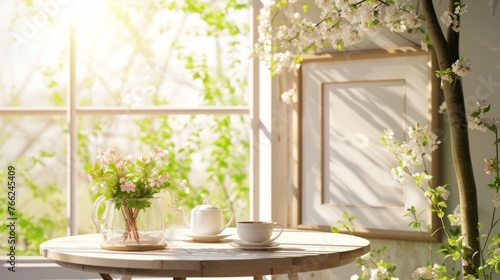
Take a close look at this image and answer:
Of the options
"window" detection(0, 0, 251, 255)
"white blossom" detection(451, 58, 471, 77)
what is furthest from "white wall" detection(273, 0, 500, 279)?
"window" detection(0, 0, 251, 255)

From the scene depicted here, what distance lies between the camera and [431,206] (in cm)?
338

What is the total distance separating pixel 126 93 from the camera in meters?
7.36

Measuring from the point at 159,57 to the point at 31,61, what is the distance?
3.84 ft

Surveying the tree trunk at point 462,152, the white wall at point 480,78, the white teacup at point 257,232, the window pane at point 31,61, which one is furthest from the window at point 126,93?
the white teacup at point 257,232

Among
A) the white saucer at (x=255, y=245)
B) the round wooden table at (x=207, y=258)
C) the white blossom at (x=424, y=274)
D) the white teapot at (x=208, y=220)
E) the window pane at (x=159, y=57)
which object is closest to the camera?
the round wooden table at (x=207, y=258)

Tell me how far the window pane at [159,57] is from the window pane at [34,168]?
19.1 inches

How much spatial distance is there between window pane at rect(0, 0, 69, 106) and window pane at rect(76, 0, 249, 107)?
0.21m

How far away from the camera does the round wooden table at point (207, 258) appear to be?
7.64 ft

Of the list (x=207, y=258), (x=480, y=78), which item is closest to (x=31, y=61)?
(x=480, y=78)

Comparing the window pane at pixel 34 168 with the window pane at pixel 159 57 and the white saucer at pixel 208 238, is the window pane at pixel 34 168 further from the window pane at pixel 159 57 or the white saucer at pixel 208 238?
the white saucer at pixel 208 238

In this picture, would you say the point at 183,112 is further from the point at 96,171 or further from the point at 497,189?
the point at 497,189

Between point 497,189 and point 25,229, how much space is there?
5383 mm

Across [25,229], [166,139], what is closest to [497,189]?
[166,139]

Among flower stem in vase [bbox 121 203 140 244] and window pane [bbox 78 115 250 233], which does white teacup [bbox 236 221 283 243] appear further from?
window pane [bbox 78 115 250 233]
